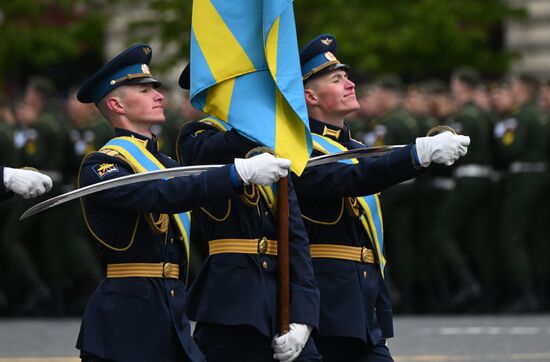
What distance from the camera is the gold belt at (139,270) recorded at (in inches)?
277

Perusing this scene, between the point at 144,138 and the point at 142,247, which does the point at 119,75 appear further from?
the point at 142,247

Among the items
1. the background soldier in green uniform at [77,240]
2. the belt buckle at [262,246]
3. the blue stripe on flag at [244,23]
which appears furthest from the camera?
the background soldier in green uniform at [77,240]

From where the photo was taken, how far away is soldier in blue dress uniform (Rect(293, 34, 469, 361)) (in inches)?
299

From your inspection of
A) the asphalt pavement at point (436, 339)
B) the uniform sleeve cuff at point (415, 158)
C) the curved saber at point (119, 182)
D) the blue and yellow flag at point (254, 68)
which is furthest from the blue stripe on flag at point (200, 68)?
the asphalt pavement at point (436, 339)

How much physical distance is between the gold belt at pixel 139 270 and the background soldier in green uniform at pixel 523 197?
838cm

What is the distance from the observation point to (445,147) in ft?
23.5

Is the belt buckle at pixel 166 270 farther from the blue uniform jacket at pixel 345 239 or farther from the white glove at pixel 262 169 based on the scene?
the blue uniform jacket at pixel 345 239

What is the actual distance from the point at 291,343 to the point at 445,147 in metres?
1.01

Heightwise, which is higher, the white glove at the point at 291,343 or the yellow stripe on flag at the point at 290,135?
the yellow stripe on flag at the point at 290,135

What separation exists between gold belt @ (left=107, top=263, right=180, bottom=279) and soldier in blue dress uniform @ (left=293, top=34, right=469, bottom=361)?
0.89 m

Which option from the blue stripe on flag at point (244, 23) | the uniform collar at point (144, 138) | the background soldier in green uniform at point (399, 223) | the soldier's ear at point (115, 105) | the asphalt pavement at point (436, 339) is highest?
the blue stripe on flag at point (244, 23)

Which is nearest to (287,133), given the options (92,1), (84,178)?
(84,178)

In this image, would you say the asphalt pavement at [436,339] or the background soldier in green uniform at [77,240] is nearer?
the asphalt pavement at [436,339]

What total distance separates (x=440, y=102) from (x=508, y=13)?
8017mm
